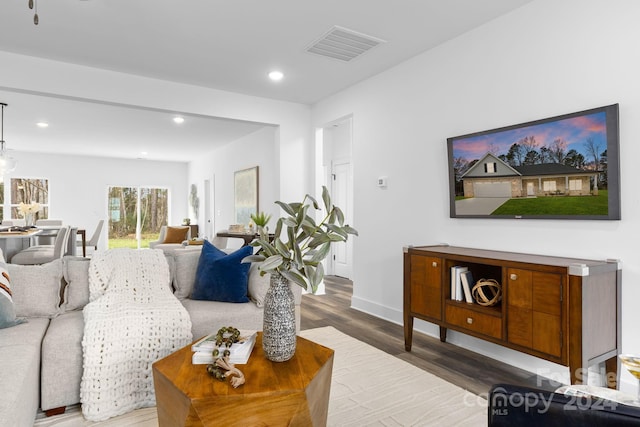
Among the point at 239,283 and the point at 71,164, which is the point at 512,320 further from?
the point at 71,164

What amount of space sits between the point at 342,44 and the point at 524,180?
1.93 metres

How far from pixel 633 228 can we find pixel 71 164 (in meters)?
10.9

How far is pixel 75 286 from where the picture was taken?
2604 mm

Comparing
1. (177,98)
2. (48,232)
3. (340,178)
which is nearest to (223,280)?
(177,98)

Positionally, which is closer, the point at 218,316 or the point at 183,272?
the point at 218,316

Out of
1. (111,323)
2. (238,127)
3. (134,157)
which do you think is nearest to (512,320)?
(111,323)

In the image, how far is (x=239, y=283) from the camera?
2.82 meters

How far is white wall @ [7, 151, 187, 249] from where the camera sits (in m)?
9.22

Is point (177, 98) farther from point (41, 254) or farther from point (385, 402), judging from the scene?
point (385, 402)

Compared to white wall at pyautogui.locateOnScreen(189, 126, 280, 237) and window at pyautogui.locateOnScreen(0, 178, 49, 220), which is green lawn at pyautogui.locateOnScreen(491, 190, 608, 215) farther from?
window at pyautogui.locateOnScreen(0, 178, 49, 220)

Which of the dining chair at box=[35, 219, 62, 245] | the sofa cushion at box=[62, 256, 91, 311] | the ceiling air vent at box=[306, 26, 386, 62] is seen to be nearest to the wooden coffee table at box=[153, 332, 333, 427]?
the sofa cushion at box=[62, 256, 91, 311]

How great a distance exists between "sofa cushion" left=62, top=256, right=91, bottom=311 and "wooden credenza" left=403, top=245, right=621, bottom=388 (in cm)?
252

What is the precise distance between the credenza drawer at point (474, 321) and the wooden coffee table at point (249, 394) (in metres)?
1.38

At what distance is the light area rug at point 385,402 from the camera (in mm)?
2047
